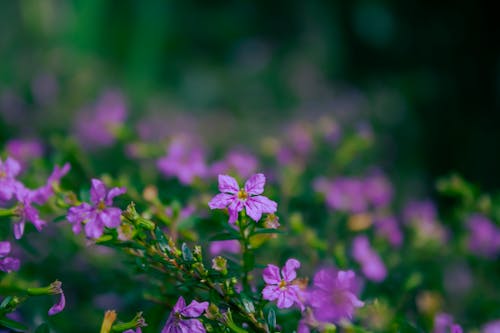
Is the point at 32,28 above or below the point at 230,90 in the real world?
above

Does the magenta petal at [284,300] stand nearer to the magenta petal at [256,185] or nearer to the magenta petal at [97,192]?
the magenta petal at [256,185]

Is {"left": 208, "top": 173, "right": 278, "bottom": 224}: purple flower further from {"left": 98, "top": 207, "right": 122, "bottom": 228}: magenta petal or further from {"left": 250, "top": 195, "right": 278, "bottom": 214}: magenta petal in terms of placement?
{"left": 98, "top": 207, "right": 122, "bottom": 228}: magenta petal

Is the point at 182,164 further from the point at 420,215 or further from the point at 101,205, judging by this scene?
the point at 420,215

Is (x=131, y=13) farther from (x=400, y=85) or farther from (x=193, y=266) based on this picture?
(x=193, y=266)

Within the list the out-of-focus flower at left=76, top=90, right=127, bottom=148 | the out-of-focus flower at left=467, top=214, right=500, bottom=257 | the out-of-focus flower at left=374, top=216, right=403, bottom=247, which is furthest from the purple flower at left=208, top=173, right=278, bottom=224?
the out-of-focus flower at left=76, top=90, right=127, bottom=148

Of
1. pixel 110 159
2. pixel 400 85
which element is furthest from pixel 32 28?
pixel 400 85

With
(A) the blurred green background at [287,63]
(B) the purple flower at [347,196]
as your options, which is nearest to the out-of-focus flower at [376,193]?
(B) the purple flower at [347,196]
